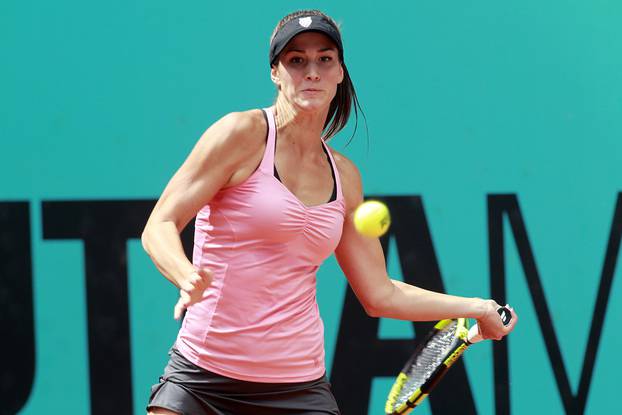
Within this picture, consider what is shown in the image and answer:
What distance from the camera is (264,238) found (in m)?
2.45

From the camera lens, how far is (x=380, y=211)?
8.38ft

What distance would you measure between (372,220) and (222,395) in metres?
0.54

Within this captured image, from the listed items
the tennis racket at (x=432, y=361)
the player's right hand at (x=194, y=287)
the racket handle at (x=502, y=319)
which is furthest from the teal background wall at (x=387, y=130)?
the player's right hand at (x=194, y=287)

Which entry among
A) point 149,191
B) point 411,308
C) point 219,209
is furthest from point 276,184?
point 149,191

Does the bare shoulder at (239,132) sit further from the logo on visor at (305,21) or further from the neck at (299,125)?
the logo on visor at (305,21)

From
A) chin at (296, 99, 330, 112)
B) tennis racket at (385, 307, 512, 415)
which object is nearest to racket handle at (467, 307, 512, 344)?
tennis racket at (385, 307, 512, 415)

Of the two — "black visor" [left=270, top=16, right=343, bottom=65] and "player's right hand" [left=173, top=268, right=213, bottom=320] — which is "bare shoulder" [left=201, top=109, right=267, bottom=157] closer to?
"black visor" [left=270, top=16, right=343, bottom=65]

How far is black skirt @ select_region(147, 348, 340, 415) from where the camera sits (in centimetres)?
247

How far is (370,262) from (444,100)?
1269mm

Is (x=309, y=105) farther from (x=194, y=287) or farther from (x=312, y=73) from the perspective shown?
(x=194, y=287)

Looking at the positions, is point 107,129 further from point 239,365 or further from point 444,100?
point 239,365

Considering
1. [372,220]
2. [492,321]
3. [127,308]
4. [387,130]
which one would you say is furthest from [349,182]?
[127,308]

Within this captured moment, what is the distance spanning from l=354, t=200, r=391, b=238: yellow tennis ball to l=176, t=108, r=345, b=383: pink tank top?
9 centimetres

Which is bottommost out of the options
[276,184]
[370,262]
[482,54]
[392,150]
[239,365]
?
[239,365]
